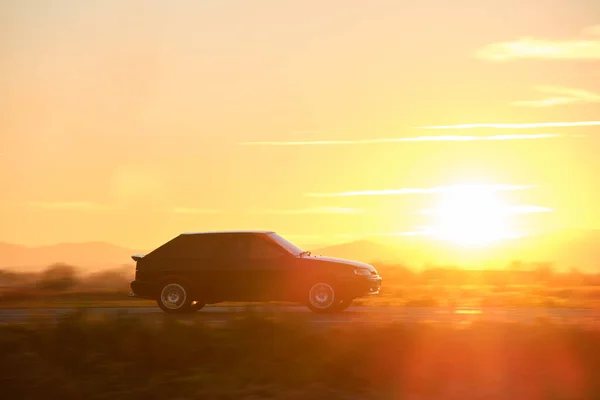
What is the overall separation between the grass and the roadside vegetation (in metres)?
10.2

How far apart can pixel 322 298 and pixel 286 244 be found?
1.56 m

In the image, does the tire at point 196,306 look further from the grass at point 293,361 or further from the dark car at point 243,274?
the grass at point 293,361

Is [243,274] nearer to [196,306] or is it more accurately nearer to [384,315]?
[196,306]

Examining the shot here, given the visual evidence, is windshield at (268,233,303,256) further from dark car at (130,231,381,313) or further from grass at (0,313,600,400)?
grass at (0,313,600,400)

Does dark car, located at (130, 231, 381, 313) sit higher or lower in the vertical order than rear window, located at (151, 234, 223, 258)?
lower

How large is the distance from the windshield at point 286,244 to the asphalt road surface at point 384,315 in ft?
4.58

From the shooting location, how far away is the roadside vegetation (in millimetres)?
28484

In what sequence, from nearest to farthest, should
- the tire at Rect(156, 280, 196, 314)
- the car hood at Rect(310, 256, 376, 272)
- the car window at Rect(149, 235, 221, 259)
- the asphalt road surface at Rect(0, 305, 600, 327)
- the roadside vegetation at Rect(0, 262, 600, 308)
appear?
1. the asphalt road surface at Rect(0, 305, 600, 327)
2. the car hood at Rect(310, 256, 376, 272)
3. the tire at Rect(156, 280, 196, 314)
4. the car window at Rect(149, 235, 221, 259)
5. the roadside vegetation at Rect(0, 262, 600, 308)

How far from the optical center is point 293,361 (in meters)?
15.6

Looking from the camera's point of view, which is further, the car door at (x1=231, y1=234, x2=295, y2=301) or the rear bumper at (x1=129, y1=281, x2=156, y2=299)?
the rear bumper at (x1=129, y1=281, x2=156, y2=299)

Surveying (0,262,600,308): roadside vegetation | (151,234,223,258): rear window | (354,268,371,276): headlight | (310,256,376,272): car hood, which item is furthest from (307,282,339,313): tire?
(0,262,600,308): roadside vegetation

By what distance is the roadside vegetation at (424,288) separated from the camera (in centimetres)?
2848

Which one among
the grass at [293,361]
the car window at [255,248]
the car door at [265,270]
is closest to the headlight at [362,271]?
the car door at [265,270]

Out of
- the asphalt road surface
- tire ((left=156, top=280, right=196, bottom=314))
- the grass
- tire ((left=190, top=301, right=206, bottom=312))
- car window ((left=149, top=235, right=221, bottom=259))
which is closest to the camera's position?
the grass
